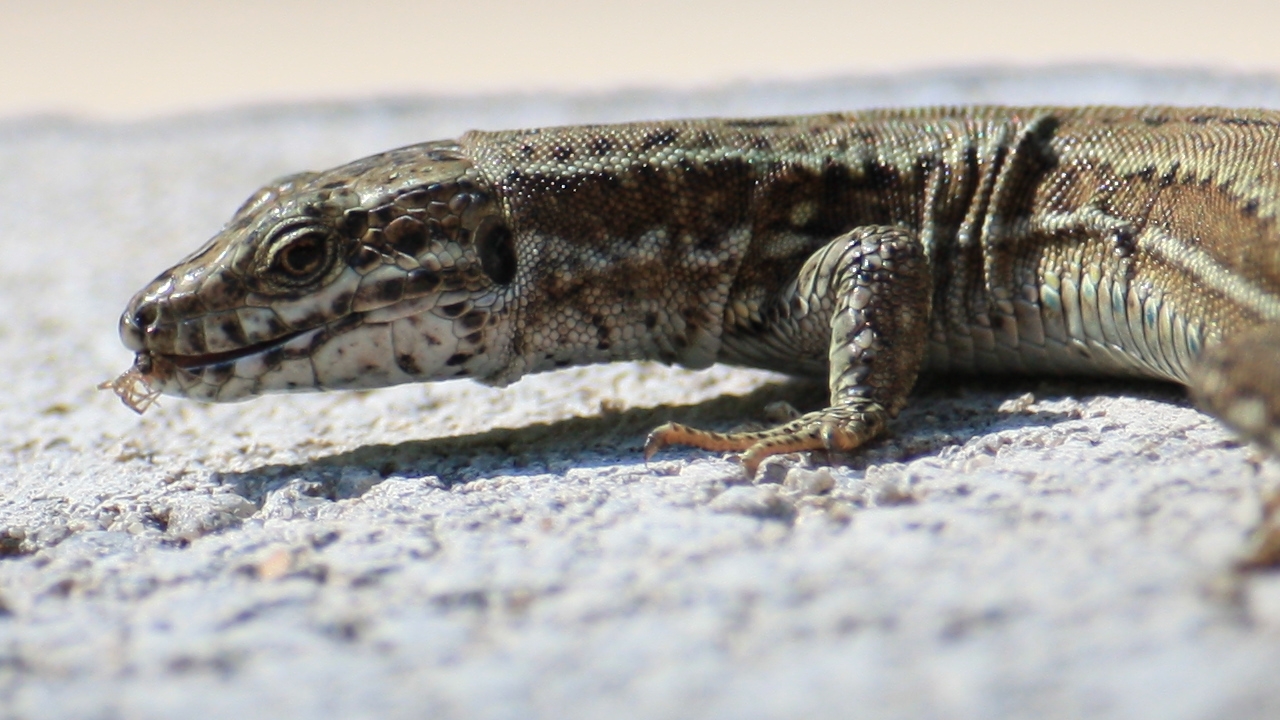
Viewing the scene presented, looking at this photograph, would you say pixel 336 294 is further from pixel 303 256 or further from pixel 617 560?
pixel 617 560

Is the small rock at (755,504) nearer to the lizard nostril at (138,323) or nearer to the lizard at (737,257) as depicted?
the lizard at (737,257)

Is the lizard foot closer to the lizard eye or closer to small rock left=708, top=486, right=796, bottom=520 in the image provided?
small rock left=708, top=486, right=796, bottom=520

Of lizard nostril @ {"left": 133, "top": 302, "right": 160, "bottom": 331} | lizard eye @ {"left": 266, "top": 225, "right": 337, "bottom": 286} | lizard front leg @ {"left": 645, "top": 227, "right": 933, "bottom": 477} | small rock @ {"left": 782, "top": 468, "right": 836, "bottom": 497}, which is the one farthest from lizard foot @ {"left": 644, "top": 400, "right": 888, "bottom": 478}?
lizard nostril @ {"left": 133, "top": 302, "right": 160, "bottom": 331}

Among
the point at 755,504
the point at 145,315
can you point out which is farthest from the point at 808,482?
the point at 145,315

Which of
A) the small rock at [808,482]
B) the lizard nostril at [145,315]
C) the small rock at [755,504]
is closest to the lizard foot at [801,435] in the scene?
the small rock at [808,482]

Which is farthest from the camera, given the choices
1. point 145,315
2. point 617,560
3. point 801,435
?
point 145,315

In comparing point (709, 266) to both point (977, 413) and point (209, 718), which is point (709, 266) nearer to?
point (977, 413)
